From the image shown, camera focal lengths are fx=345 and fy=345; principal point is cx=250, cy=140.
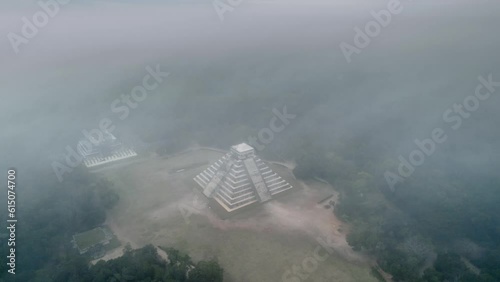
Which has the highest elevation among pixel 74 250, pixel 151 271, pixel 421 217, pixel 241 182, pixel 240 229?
pixel 241 182

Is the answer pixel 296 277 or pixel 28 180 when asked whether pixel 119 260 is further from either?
pixel 28 180

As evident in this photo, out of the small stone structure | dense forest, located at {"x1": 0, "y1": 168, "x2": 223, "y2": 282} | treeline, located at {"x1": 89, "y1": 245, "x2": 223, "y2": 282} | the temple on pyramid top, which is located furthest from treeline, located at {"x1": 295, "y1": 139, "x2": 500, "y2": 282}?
the small stone structure

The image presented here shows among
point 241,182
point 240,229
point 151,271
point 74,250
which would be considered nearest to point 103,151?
point 74,250

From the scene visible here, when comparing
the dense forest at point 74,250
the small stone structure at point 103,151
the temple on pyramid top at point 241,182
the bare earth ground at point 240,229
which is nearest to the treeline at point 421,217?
the bare earth ground at point 240,229

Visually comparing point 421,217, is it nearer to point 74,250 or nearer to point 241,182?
point 241,182

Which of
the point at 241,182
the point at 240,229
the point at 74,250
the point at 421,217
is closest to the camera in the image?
the point at 74,250

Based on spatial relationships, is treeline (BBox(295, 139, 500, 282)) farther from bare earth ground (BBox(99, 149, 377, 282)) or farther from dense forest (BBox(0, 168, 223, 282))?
dense forest (BBox(0, 168, 223, 282))
